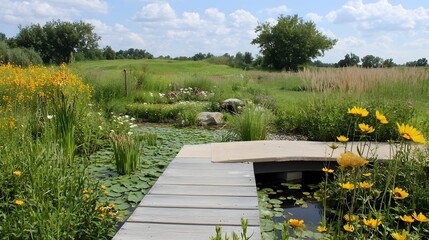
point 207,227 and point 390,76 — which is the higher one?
point 390,76

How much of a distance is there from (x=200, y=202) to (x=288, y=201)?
1248mm

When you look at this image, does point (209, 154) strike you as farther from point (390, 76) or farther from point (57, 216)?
point (390, 76)

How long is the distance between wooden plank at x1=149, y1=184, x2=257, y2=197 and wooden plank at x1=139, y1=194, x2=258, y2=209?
0.32 ft

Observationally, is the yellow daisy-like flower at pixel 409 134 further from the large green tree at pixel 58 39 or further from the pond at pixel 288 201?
the large green tree at pixel 58 39

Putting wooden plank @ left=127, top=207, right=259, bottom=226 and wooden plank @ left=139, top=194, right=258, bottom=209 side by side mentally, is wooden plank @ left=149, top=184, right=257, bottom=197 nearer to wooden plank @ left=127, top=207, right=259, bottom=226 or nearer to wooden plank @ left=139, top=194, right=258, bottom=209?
wooden plank @ left=139, top=194, right=258, bottom=209

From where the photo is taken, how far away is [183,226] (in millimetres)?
2531

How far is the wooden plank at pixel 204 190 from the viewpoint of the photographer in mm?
3217

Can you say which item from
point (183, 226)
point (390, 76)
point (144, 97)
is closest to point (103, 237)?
point (183, 226)

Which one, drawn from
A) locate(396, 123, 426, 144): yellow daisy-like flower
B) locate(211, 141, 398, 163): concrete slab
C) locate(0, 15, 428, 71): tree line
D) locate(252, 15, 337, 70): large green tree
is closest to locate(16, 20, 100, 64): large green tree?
locate(0, 15, 428, 71): tree line

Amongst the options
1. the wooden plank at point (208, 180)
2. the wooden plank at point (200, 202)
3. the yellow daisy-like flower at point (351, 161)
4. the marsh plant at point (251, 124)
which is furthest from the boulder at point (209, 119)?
the yellow daisy-like flower at point (351, 161)

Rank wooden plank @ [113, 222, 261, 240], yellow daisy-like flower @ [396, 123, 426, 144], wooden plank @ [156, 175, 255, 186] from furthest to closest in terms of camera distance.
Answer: wooden plank @ [156, 175, 255, 186] < wooden plank @ [113, 222, 261, 240] < yellow daisy-like flower @ [396, 123, 426, 144]

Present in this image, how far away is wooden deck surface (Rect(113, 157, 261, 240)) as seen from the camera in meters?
2.45

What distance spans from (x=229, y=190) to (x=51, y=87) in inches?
182

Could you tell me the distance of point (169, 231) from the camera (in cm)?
245
